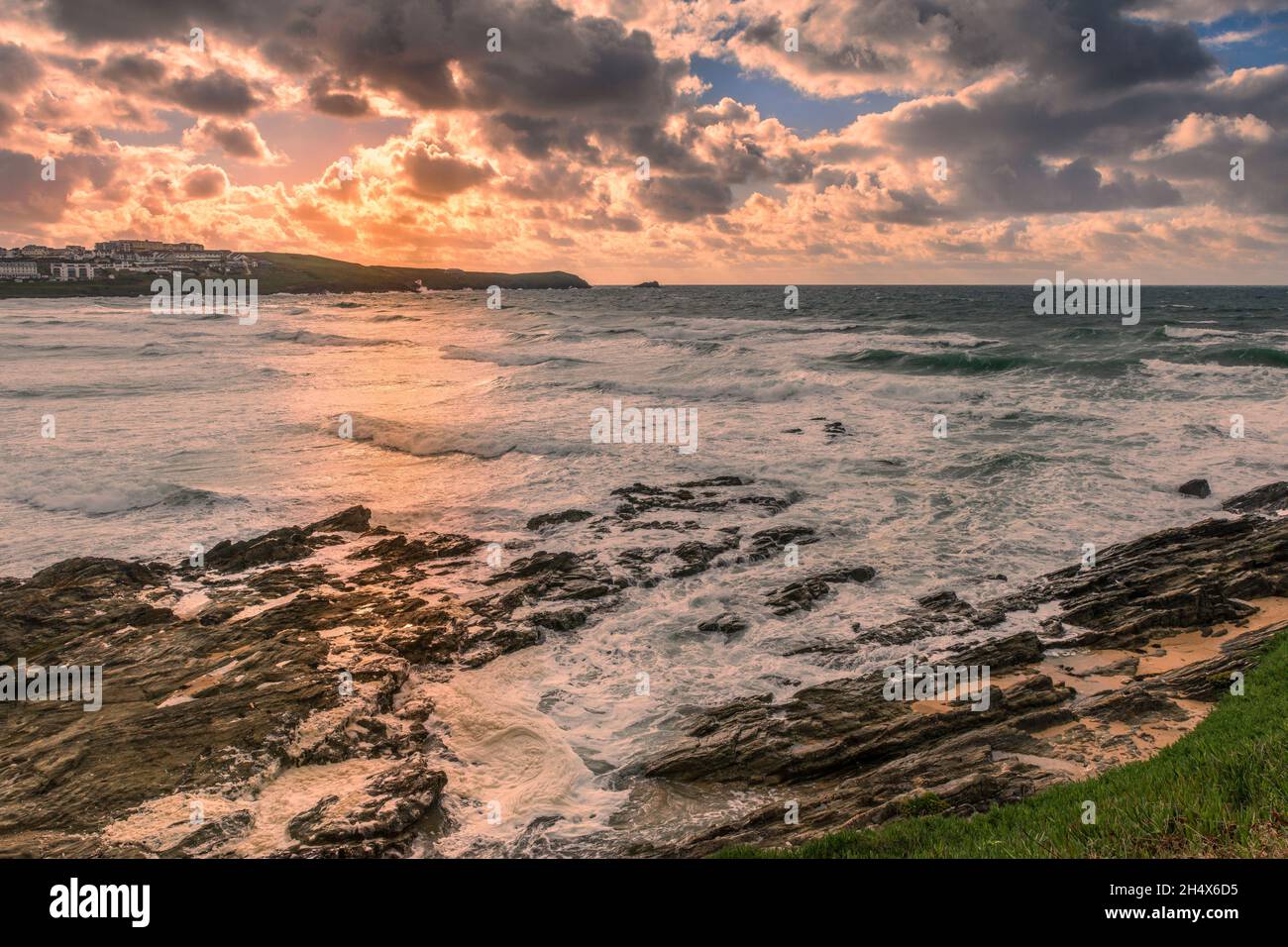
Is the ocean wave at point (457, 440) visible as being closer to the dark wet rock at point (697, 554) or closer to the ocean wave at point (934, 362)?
the dark wet rock at point (697, 554)

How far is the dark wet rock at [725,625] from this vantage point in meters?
15.0

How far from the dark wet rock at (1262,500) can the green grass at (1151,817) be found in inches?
586

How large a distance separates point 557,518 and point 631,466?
6111 mm

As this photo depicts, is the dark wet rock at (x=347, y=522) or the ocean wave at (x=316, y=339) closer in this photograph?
the dark wet rock at (x=347, y=522)

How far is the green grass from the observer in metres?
6.20

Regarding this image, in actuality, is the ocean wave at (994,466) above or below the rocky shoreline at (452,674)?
above

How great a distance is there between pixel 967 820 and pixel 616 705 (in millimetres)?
6350

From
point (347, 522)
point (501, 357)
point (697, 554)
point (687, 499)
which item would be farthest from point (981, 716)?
point (501, 357)

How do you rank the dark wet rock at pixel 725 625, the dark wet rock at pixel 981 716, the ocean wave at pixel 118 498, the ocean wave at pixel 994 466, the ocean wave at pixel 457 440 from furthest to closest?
the ocean wave at pixel 457 440, the ocean wave at pixel 994 466, the ocean wave at pixel 118 498, the dark wet rock at pixel 725 625, the dark wet rock at pixel 981 716

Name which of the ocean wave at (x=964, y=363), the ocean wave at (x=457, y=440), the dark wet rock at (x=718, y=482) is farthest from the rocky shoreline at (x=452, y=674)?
the ocean wave at (x=964, y=363)

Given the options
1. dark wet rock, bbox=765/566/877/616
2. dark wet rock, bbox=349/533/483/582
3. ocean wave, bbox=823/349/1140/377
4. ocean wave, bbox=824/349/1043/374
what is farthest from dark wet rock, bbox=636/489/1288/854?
ocean wave, bbox=824/349/1043/374

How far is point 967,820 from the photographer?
25.5 ft
